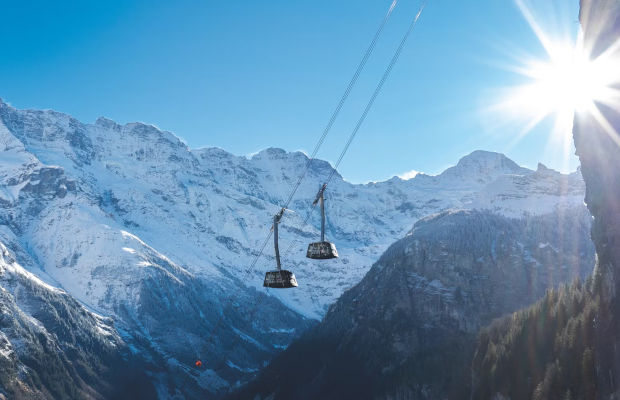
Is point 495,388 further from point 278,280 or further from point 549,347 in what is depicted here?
point 278,280

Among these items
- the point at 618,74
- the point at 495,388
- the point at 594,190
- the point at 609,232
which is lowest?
the point at 495,388

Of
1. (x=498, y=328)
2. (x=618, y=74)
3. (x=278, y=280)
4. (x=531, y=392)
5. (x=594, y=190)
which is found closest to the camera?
(x=278, y=280)

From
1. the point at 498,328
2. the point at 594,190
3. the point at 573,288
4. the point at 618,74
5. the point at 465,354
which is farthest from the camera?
the point at 465,354

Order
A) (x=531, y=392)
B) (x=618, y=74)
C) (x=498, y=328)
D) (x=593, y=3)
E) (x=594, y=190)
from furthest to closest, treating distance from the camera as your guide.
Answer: (x=498, y=328)
(x=531, y=392)
(x=594, y=190)
(x=593, y=3)
(x=618, y=74)

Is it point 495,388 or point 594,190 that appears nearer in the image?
point 594,190

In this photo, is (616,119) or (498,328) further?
(498,328)

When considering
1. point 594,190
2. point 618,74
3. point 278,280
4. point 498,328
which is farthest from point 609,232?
point 498,328

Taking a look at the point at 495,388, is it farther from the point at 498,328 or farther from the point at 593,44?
the point at 593,44

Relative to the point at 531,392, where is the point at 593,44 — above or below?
above

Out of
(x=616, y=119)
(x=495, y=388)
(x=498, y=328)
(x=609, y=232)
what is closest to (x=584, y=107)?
(x=616, y=119)
